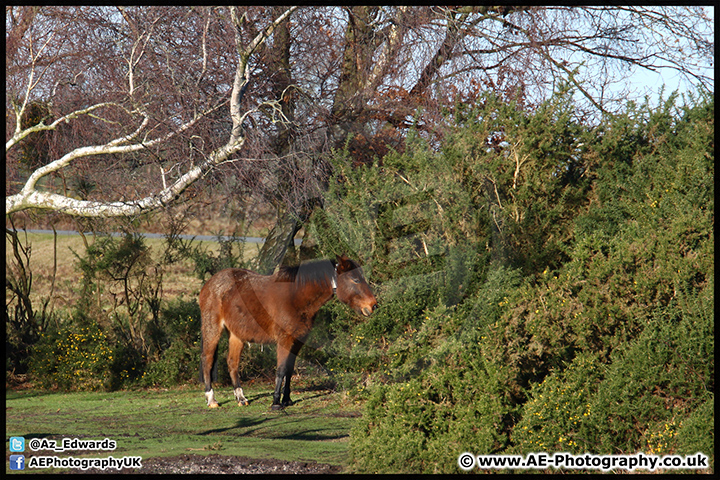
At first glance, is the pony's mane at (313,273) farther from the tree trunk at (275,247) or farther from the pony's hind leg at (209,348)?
the tree trunk at (275,247)

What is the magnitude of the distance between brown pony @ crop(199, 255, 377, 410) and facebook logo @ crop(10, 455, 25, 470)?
3.07 meters

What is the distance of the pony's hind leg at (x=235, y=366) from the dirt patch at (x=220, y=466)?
8.97 feet

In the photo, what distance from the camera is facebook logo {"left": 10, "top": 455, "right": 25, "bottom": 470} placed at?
537 centimetres

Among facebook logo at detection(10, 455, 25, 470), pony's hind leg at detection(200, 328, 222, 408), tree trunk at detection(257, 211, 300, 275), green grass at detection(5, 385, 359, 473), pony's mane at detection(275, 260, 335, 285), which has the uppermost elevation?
tree trunk at detection(257, 211, 300, 275)

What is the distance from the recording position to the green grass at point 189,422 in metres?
6.10

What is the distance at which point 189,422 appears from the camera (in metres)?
7.48

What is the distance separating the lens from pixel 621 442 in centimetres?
543

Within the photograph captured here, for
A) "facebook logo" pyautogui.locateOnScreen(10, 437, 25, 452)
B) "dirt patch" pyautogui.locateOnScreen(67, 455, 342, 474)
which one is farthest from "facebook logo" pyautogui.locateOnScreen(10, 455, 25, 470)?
"dirt patch" pyautogui.locateOnScreen(67, 455, 342, 474)

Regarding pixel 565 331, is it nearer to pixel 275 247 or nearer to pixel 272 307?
pixel 272 307

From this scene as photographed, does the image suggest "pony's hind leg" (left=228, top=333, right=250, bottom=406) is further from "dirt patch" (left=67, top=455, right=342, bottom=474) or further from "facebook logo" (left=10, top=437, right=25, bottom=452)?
"facebook logo" (left=10, top=437, right=25, bottom=452)

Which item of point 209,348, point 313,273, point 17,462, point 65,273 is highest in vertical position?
point 65,273

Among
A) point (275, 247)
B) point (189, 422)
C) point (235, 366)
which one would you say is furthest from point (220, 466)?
point (275, 247)

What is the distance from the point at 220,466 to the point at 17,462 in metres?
1.70

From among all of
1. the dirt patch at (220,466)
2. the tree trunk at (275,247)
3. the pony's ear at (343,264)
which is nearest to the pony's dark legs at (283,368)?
the pony's ear at (343,264)
